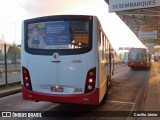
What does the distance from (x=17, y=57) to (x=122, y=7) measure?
697 cm

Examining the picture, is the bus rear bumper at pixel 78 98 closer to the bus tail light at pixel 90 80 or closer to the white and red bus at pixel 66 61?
the white and red bus at pixel 66 61

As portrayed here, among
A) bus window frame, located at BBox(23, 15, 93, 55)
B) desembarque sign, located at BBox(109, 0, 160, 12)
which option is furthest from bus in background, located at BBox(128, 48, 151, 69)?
bus window frame, located at BBox(23, 15, 93, 55)

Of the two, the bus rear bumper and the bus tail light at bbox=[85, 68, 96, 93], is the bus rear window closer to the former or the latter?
the bus tail light at bbox=[85, 68, 96, 93]

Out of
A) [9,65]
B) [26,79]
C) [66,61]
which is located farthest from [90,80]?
[9,65]

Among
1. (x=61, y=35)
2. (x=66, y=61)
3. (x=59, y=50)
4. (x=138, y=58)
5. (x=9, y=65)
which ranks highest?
Result: (x=61, y=35)

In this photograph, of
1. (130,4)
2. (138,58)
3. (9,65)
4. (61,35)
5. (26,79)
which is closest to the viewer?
(61,35)

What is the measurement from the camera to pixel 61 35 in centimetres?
926

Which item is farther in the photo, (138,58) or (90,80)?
(138,58)

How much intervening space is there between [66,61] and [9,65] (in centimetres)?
971

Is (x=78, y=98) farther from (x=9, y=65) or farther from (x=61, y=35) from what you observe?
(x=9, y=65)

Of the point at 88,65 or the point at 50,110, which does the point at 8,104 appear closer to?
the point at 50,110

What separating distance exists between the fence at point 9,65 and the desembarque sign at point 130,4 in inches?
258

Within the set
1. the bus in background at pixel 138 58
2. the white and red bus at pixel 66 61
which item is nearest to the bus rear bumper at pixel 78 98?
the white and red bus at pixel 66 61

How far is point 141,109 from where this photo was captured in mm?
10938
